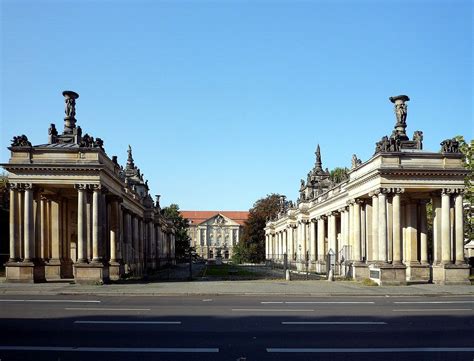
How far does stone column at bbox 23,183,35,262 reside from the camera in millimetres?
34781

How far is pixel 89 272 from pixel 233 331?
897 inches

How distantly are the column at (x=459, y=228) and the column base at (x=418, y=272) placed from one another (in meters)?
4.25

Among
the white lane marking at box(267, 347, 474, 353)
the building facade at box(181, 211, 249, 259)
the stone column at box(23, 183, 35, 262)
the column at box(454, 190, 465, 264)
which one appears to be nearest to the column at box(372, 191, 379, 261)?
the column at box(454, 190, 465, 264)

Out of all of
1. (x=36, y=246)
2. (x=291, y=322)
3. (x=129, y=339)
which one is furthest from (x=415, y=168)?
(x=129, y=339)

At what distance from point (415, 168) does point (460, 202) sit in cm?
381

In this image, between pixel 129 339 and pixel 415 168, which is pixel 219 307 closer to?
pixel 129 339

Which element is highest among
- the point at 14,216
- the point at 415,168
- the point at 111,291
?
the point at 415,168

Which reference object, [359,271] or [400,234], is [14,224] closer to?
[359,271]

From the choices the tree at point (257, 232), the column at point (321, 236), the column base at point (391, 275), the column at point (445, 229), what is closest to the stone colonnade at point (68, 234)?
the column base at point (391, 275)

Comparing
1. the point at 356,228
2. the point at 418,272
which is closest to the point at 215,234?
the point at 356,228

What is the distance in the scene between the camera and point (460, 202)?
3581 cm

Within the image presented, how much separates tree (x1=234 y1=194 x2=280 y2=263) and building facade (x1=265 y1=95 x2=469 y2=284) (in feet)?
201

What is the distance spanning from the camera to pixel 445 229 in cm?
3578

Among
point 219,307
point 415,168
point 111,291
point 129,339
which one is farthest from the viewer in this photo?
point 415,168
